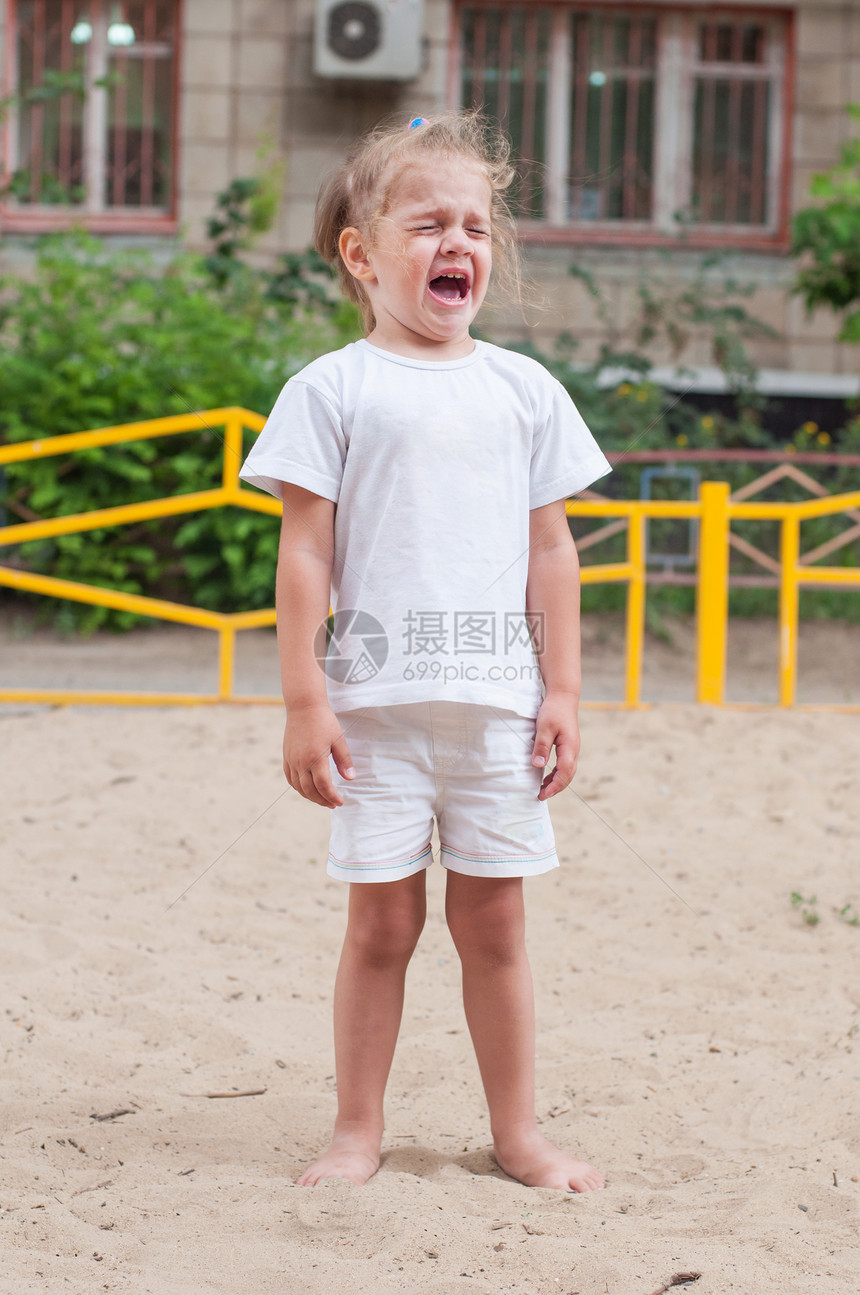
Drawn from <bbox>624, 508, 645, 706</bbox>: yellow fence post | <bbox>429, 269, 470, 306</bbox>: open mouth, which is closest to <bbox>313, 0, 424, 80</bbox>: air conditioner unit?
<bbox>624, 508, 645, 706</bbox>: yellow fence post

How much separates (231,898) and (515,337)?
6.41 m

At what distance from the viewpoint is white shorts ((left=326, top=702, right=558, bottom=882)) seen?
1677 mm

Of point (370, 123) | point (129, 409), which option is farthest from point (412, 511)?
point (370, 123)

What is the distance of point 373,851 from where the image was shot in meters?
1.68

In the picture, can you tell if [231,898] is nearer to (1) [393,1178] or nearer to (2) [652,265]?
(1) [393,1178]

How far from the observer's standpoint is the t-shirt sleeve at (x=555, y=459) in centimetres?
177

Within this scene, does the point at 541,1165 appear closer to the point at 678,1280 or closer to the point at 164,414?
the point at 678,1280

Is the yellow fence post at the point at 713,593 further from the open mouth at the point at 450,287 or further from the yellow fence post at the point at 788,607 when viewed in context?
the open mouth at the point at 450,287

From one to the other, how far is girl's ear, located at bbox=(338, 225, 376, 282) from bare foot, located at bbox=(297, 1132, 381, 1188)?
1237mm

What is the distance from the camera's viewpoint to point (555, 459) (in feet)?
5.82

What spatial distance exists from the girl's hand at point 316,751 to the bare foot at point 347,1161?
522 millimetres

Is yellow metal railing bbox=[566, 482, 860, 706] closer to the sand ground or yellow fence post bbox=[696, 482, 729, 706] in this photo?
yellow fence post bbox=[696, 482, 729, 706]

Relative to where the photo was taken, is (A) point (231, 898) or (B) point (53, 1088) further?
(A) point (231, 898)

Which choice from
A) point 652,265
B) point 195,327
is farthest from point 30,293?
point 652,265
